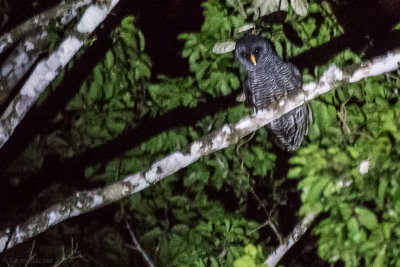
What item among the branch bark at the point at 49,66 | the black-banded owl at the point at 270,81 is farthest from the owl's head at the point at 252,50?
the branch bark at the point at 49,66

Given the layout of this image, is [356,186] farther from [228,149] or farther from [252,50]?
[252,50]

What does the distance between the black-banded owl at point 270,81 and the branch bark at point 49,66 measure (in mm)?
834

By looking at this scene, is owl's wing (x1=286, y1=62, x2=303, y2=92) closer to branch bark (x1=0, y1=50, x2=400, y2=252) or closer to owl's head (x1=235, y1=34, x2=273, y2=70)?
owl's head (x1=235, y1=34, x2=273, y2=70)

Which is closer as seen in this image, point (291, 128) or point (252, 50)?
point (252, 50)

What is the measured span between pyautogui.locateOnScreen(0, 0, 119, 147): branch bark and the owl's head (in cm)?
80

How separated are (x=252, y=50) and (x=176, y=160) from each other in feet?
2.92

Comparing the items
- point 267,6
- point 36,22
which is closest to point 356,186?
point 267,6

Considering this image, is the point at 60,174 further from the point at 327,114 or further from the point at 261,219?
the point at 327,114

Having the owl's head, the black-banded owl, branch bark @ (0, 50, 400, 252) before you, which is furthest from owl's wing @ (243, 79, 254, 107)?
branch bark @ (0, 50, 400, 252)

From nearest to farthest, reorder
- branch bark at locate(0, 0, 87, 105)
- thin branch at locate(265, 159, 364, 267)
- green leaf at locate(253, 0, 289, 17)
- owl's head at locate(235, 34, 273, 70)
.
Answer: green leaf at locate(253, 0, 289, 17) → branch bark at locate(0, 0, 87, 105) → thin branch at locate(265, 159, 364, 267) → owl's head at locate(235, 34, 273, 70)

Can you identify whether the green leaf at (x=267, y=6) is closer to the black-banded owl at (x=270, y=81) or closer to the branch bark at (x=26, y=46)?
the black-banded owl at (x=270, y=81)

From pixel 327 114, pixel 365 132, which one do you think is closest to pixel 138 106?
pixel 327 114

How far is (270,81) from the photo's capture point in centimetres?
197

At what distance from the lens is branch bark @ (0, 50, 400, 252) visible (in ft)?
3.95
